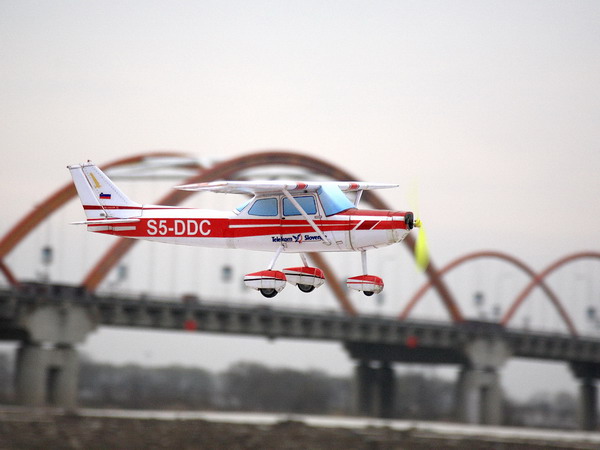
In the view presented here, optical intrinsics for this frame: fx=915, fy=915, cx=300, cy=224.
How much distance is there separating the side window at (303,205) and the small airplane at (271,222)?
2 centimetres

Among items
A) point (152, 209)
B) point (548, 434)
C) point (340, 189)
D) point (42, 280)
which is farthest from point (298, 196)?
point (548, 434)

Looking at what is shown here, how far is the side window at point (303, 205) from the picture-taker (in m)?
18.8

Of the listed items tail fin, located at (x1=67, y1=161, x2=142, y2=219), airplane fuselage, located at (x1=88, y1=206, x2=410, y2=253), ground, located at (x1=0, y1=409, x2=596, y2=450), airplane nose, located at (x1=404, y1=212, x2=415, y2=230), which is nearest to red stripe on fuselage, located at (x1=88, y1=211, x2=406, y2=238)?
airplane fuselage, located at (x1=88, y1=206, x2=410, y2=253)

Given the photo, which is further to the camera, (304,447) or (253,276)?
(304,447)

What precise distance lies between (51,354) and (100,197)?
127 metres

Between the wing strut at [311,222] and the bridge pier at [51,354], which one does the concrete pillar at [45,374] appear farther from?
the wing strut at [311,222]

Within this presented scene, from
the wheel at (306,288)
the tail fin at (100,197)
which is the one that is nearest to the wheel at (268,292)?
the wheel at (306,288)

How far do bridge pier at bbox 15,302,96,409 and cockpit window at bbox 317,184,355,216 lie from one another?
12535 cm

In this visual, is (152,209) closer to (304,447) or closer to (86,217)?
(86,217)

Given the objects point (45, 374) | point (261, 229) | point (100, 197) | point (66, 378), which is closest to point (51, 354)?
point (45, 374)

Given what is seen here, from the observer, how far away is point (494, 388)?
19525 cm

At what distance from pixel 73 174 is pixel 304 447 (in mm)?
113520

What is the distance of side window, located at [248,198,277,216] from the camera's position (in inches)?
725

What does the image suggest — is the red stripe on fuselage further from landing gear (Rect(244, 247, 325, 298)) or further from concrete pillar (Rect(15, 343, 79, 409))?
concrete pillar (Rect(15, 343, 79, 409))
